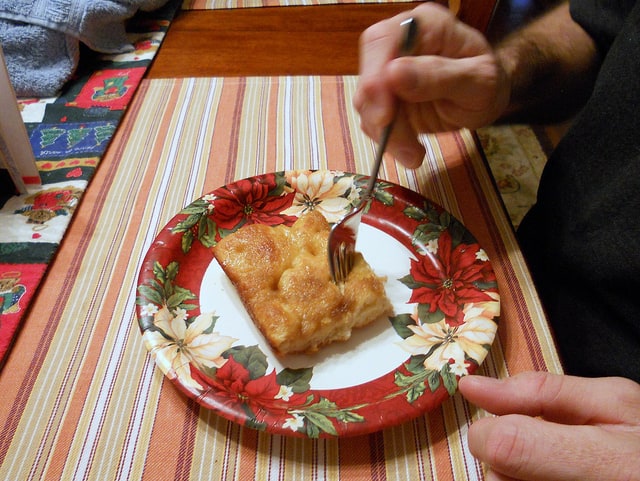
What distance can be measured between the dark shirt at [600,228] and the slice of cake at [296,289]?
1.23 feet

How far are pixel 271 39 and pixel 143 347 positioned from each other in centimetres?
112

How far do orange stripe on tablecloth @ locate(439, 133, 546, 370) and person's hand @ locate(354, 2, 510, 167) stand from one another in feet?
0.43

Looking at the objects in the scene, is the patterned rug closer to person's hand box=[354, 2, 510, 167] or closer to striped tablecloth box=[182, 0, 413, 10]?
striped tablecloth box=[182, 0, 413, 10]

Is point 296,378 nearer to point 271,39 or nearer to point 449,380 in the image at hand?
point 449,380

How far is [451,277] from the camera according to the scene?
80cm

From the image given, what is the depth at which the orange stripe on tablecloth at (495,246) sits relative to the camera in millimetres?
729

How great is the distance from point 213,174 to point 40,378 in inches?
21.0

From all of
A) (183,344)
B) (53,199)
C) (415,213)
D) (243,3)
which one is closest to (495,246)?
(415,213)

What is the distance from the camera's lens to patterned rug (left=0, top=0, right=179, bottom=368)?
2.59ft

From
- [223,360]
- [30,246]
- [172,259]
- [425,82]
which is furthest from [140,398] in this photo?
[425,82]

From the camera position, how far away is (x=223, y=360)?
0.68 meters

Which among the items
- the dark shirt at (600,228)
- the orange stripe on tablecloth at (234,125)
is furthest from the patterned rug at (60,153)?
the dark shirt at (600,228)

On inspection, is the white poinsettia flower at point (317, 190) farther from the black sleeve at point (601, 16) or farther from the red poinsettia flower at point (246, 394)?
the black sleeve at point (601, 16)

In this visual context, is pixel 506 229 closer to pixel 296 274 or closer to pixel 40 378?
pixel 296 274
